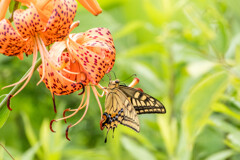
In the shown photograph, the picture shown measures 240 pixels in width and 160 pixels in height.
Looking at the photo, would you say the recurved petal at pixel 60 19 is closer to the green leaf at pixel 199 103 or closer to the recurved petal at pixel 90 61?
the recurved petal at pixel 90 61

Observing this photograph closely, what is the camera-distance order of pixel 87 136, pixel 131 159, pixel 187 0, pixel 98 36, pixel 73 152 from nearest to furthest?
1. pixel 98 36
2. pixel 73 152
3. pixel 187 0
4. pixel 131 159
5. pixel 87 136

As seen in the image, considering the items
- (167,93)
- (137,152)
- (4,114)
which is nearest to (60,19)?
(4,114)

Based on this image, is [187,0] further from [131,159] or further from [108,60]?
[108,60]

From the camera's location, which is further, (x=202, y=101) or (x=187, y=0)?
(x=187, y=0)

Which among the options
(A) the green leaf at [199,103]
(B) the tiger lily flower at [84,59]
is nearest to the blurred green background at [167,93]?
(A) the green leaf at [199,103]

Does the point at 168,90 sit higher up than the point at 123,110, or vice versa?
the point at 123,110

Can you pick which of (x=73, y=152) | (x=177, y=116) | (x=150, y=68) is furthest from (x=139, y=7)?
(x=73, y=152)

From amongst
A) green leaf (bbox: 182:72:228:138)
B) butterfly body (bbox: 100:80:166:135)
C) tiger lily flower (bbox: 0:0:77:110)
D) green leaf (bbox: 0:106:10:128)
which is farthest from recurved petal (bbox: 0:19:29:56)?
green leaf (bbox: 182:72:228:138)

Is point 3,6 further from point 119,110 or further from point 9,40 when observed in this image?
point 119,110

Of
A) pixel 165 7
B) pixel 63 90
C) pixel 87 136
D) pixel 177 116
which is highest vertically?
pixel 63 90

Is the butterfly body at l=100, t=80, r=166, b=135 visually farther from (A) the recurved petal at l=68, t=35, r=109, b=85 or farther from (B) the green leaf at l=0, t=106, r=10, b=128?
(B) the green leaf at l=0, t=106, r=10, b=128
